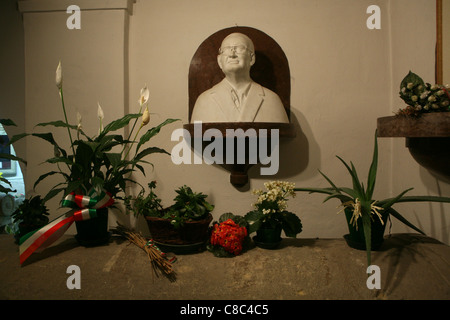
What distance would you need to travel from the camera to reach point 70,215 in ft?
4.41

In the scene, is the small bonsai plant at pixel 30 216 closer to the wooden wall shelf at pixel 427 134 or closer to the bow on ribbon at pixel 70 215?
the bow on ribbon at pixel 70 215

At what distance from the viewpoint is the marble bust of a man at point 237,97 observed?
1596 mm

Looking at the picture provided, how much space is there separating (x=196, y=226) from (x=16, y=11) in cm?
200

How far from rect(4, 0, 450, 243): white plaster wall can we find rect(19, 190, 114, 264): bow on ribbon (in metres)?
0.63

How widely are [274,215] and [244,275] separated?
32cm

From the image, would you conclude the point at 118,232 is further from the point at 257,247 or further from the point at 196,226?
the point at 257,247

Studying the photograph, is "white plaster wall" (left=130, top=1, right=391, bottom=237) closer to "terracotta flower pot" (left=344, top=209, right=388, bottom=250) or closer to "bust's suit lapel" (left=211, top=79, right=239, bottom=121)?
"bust's suit lapel" (left=211, top=79, right=239, bottom=121)

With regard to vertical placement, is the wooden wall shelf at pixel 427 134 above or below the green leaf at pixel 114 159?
above

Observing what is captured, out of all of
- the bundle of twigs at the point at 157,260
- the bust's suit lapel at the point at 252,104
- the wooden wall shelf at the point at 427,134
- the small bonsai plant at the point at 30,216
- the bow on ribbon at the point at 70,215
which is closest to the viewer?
the wooden wall shelf at the point at 427,134

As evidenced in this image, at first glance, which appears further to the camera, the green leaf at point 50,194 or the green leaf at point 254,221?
the green leaf at point 254,221

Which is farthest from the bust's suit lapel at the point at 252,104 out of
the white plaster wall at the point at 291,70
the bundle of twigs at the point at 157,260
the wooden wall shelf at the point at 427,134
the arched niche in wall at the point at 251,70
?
the bundle of twigs at the point at 157,260

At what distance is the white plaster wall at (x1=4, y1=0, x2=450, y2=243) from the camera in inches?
73.8

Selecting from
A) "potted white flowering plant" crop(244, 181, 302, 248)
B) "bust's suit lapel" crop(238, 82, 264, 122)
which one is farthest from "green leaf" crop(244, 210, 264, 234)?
"bust's suit lapel" crop(238, 82, 264, 122)

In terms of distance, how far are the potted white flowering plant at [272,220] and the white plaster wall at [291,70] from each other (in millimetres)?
538
